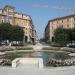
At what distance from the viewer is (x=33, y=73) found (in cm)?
1220

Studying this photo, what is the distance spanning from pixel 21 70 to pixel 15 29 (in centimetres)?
5743

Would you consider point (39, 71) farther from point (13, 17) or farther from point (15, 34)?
point (13, 17)

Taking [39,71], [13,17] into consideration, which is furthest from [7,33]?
[39,71]

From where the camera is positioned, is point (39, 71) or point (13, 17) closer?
point (39, 71)

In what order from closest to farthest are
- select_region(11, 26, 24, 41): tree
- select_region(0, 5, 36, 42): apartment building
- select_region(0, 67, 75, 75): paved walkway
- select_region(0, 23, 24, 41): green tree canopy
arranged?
1. select_region(0, 67, 75, 75): paved walkway
2. select_region(0, 23, 24, 41): green tree canopy
3. select_region(11, 26, 24, 41): tree
4. select_region(0, 5, 36, 42): apartment building

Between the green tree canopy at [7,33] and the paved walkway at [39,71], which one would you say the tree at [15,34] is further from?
the paved walkway at [39,71]

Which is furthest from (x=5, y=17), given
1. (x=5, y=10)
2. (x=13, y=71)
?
(x=13, y=71)

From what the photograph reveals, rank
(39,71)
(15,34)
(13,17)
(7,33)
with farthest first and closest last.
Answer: (13,17)
(15,34)
(7,33)
(39,71)

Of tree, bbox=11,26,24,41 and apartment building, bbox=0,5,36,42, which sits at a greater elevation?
apartment building, bbox=0,5,36,42

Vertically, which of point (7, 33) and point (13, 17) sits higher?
point (13, 17)

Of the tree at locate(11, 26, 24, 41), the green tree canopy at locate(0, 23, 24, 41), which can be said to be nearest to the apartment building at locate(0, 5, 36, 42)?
the tree at locate(11, 26, 24, 41)

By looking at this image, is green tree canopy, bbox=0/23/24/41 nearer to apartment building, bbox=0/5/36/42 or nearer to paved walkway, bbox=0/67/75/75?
apartment building, bbox=0/5/36/42

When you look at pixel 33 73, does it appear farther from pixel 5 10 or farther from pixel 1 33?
pixel 5 10

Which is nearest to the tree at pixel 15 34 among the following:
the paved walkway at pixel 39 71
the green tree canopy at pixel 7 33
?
the green tree canopy at pixel 7 33
